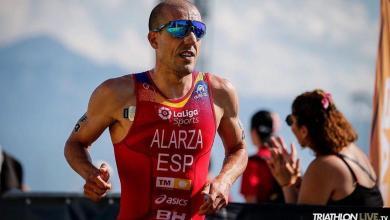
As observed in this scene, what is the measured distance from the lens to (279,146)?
266 inches

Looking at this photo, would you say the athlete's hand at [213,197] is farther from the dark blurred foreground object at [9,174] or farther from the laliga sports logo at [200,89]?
the dark blurred foreground object at [9,174]

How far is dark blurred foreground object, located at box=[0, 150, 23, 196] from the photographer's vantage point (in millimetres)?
8883

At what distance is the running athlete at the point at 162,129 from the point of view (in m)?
5.21

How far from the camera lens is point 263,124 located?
9.01 meters

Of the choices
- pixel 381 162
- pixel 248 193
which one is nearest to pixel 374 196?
pixel 381 162

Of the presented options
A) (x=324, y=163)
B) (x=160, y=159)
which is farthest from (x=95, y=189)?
(x=324, y=163)

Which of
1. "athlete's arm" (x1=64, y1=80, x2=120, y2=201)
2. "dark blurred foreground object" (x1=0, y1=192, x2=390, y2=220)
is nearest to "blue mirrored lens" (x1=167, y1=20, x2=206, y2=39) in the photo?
"athlete's arm" (x1=64, y1=80, x2=120, y2=201)

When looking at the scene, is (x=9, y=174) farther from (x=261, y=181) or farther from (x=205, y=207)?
(x=205, y=207)

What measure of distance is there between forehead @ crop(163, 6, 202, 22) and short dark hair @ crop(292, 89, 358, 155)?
1.51 metres

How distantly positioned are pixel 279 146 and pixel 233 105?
1.33 m

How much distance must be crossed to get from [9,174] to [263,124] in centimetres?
251

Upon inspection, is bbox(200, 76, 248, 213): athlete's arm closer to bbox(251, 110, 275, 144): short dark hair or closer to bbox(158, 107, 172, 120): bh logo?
bbox(158, 107, 172, 120): bh logo

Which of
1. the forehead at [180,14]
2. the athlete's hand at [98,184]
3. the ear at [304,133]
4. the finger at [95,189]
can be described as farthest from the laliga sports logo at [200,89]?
the ear at [304,133]

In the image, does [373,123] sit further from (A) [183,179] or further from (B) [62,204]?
(B) [62,204]
